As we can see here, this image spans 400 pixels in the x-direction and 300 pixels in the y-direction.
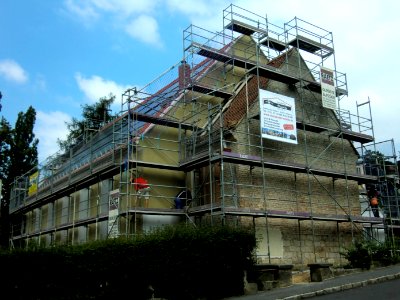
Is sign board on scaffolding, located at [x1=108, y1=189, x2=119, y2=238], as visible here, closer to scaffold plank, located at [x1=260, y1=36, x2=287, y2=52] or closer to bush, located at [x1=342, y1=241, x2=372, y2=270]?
bush, located at [x1=342, y1=241, x2=372, y2=270]

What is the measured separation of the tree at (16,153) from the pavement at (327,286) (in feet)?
83.3

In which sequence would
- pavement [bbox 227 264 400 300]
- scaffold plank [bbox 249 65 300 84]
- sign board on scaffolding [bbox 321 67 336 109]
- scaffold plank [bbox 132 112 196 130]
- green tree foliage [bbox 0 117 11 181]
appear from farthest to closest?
green tree foliage [bbox 0 117 11 181] < sign board on scaffolding [bbox 321 67 336 109] < scaffold plank [bbox 249 65 300 84] < scaffold plank [bbox 132 112 196 130] < pavement [bbox 227 264 400 300]

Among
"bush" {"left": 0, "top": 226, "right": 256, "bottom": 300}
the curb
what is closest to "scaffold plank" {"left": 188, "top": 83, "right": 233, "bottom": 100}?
"bush" {"left": 0, "top": 226, "right": 256, "bottom": 300}

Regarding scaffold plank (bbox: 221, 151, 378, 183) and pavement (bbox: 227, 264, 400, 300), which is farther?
scaffold plank (bbox: 221, 151, 378, 183)

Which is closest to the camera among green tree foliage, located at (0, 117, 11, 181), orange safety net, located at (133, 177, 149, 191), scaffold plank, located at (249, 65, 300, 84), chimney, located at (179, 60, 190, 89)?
orange safety net, located at (133, 177, 149, 191)

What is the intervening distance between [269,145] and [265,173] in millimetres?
1226

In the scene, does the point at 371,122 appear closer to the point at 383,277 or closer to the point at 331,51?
the point at 331,51

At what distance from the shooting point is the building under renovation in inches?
696

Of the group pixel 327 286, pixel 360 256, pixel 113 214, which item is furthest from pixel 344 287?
pixel 113 214

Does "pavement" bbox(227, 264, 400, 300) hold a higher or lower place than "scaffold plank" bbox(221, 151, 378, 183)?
lower

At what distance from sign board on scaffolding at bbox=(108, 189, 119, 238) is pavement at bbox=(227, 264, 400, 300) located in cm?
574

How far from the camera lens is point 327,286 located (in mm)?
13242

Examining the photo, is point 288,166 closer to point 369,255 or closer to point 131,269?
point 369,255

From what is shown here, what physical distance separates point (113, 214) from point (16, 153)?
20694 millimetres
